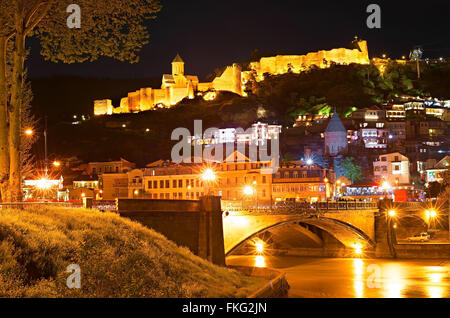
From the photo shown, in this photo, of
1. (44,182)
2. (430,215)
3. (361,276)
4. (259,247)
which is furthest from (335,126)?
(44,182)

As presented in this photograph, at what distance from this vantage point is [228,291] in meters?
21.9

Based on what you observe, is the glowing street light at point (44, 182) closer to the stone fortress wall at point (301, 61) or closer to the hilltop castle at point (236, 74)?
the hilltop castle at point (236, 74)

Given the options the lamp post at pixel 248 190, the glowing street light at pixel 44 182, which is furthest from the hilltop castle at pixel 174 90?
the glowing street light at pixel 44 182

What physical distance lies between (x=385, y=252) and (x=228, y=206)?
676 inches

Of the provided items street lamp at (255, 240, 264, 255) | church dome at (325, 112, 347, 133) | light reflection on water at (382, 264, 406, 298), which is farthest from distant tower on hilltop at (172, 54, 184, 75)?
light reflection on water at (382, 264, 406, 298)

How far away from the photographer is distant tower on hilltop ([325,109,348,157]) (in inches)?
4601

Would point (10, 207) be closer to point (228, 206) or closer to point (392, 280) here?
point (228, 206)

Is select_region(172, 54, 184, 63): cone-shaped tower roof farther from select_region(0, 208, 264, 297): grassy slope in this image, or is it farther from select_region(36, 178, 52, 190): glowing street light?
select_region(0, 208, 264, 297): grassy slope

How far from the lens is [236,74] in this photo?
526ft

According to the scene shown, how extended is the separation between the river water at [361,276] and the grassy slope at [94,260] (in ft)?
37.1

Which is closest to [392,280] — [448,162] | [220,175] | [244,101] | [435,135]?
[220,175]

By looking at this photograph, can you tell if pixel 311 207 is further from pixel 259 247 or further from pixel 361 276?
pixel 259 247

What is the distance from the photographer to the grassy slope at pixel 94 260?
49.9 feet

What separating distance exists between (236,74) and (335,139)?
51.5 meters
